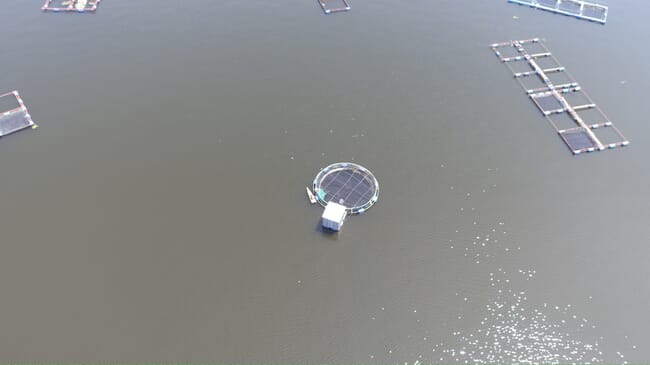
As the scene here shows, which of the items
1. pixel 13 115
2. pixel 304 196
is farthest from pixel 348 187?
pixel 13 115

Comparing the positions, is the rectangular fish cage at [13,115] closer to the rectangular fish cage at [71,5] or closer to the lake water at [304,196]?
the lake water at [304,196]

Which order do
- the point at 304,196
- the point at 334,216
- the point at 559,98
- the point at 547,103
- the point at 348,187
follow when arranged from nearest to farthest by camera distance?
the point at 334,216 → the point at 304,196 → the point at 348,187 → the point at 547,103 → the point at 559,98

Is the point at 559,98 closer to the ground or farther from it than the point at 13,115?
closer to the ground

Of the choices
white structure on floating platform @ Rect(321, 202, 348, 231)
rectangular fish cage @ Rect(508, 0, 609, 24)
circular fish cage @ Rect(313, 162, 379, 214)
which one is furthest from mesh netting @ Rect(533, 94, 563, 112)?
white structure on floating platform @ Rect(321, 202, 348, 231)

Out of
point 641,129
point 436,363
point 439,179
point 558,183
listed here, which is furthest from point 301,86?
point 641,129

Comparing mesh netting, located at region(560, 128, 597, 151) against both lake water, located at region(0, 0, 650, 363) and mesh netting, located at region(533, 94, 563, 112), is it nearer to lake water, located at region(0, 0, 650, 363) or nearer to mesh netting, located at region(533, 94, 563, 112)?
lake water, located at region(0, 0, 650, 363)

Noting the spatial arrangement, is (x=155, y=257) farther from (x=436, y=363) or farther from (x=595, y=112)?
(x=595, y=112)

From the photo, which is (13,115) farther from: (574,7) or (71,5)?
(574,7)
